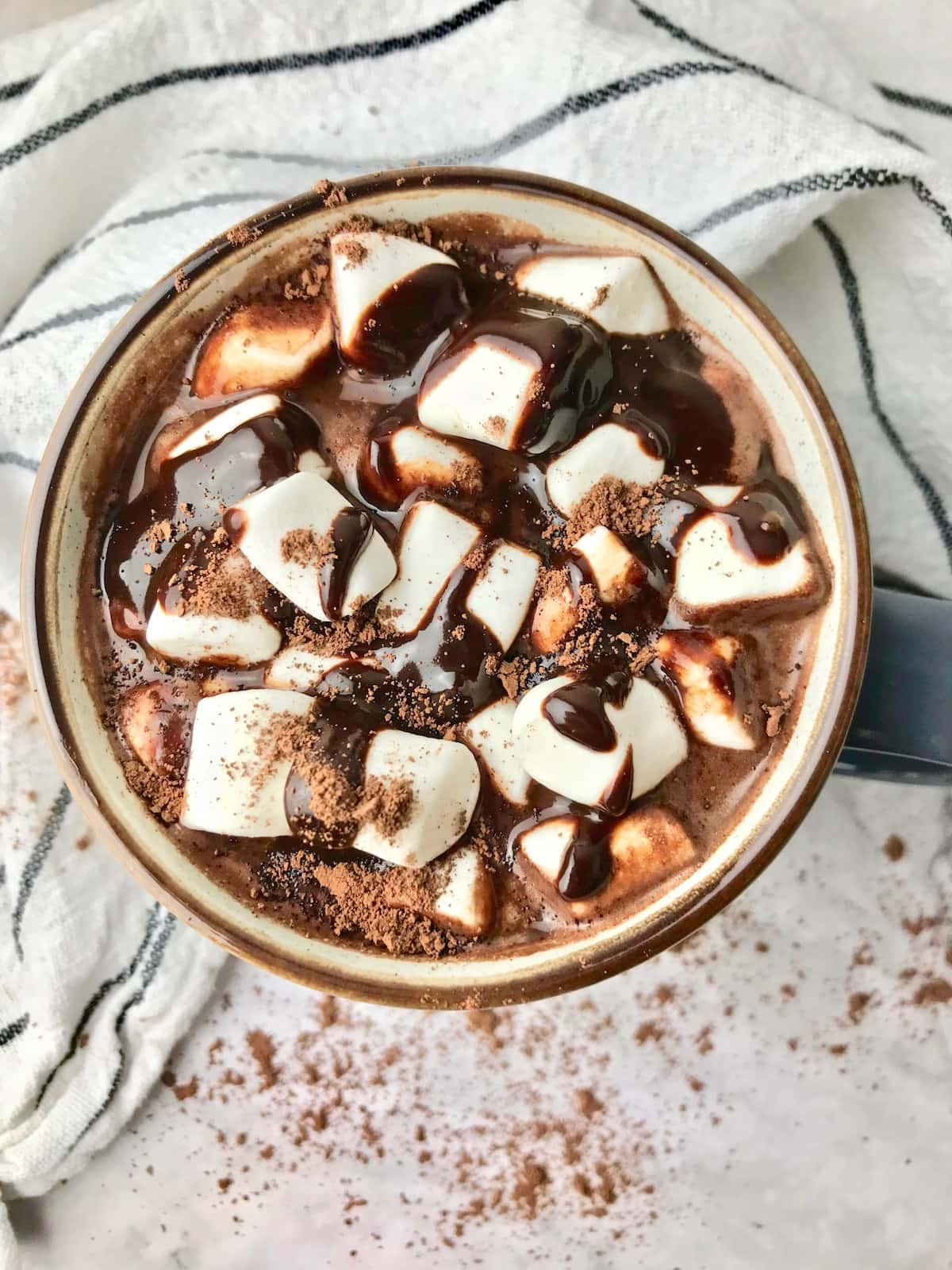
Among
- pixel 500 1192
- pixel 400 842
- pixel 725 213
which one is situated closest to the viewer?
pixel 400 842

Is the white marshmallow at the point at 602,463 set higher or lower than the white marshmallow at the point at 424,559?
higher

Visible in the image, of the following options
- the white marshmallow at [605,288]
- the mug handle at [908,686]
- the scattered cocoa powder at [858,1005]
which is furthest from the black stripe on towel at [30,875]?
the scattered cocoa powder at [858,1005]

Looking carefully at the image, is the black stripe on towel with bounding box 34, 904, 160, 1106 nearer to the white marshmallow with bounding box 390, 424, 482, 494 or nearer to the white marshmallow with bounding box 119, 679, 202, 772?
the white marshmallow with bounding box 119, 679, 202, 772

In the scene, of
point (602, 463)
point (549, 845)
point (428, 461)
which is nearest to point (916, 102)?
point (602, 463)

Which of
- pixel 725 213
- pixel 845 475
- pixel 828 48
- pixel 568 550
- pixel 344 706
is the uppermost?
pixel 828 48

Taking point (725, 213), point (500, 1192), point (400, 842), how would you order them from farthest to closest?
point (500, 1192) < point (725, 213) < point (400, 842)

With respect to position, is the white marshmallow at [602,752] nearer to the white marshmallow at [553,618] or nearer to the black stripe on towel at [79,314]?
the white marshmallow at [553,618]

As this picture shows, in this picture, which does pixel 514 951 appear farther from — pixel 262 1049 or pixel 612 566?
pixel 262 1049

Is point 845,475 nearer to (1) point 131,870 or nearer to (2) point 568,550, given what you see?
(2) point 568,550

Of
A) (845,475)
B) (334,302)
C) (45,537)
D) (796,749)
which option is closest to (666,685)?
(796,749)
